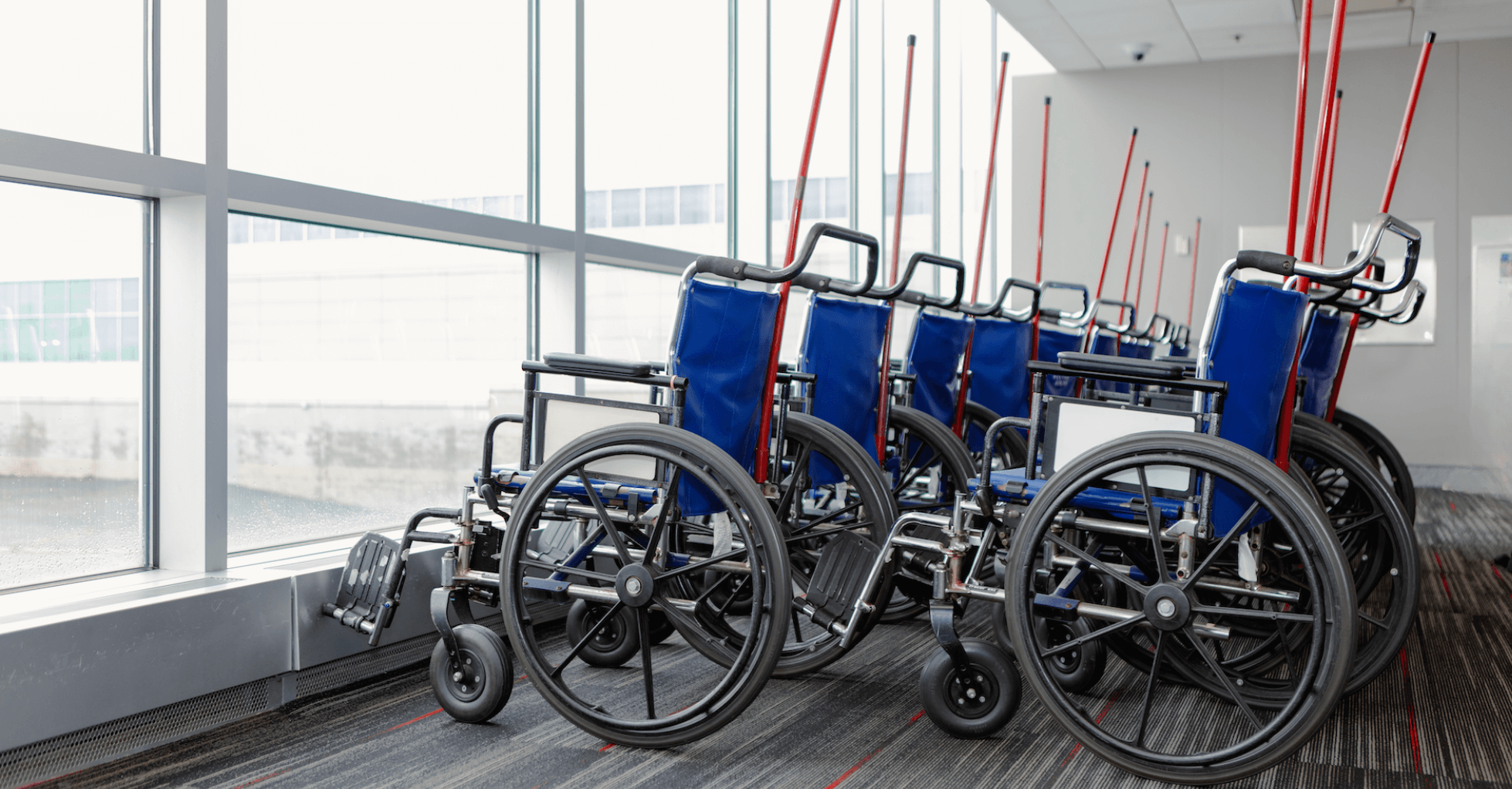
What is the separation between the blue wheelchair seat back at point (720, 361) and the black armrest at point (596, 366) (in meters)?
0.09

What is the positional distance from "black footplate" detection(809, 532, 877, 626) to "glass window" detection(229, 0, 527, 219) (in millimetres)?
1384

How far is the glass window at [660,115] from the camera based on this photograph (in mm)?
3361

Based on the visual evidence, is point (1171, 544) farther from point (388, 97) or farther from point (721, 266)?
point (388, 97)

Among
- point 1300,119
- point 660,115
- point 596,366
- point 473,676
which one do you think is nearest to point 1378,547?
point 1300,119

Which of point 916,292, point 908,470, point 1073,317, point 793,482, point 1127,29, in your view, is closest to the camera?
point 793,482

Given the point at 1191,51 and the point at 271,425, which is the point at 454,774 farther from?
the point at 1191,51

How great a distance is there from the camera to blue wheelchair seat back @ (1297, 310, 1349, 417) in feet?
8.68

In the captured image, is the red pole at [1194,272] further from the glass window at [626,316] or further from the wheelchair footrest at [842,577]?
the wheelchair footrest at [842,577]

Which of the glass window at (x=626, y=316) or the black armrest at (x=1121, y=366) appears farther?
the glass window at (x=626, y=316)

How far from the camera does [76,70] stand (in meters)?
1.95

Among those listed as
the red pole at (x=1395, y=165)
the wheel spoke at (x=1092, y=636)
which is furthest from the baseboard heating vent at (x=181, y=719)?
the red pole at (x=1395, y=165)

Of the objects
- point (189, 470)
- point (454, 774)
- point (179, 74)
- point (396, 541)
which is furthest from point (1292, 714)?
point (179, 74)

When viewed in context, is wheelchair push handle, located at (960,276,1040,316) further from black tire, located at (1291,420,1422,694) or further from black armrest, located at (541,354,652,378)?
black armrest, located at (541,354,652,378)

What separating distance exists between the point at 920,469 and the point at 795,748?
3.41 ft
